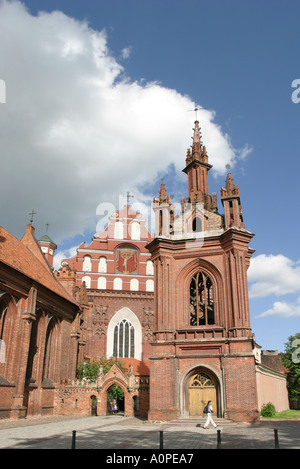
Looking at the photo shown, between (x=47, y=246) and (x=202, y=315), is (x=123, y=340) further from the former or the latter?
(x=202, y=315)

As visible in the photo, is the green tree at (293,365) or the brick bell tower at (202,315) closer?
the brick bell tower at (202,315)

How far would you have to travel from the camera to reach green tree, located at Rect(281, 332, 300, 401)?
5312cm

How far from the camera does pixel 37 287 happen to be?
30.4 m

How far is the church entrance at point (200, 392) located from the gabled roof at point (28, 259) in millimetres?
13261

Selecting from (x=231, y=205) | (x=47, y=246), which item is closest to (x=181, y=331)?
(x=231, y=205)

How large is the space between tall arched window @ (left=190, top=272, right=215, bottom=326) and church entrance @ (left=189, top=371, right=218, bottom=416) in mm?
3227

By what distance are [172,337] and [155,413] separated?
13.8 feet

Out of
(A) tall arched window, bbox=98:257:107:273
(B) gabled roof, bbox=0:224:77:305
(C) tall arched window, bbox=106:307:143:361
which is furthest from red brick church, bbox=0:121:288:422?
(A) tall arched window, bbox=98:257:107:273

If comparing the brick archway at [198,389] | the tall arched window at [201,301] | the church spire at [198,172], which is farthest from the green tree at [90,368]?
the church spire at [198,172]

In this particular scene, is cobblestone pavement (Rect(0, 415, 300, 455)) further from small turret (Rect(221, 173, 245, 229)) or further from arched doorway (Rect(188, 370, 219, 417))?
small turret (Rect(221, 173, 245, 229))

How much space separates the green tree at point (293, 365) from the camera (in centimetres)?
5312

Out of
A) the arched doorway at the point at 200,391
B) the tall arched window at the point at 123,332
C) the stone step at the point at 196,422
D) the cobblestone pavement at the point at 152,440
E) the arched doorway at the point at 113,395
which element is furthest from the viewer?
the tall arched window at the point at 123,332

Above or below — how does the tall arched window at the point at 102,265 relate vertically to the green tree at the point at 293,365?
above

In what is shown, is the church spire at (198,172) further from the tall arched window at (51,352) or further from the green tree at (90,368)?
the green tree at (90,368)
